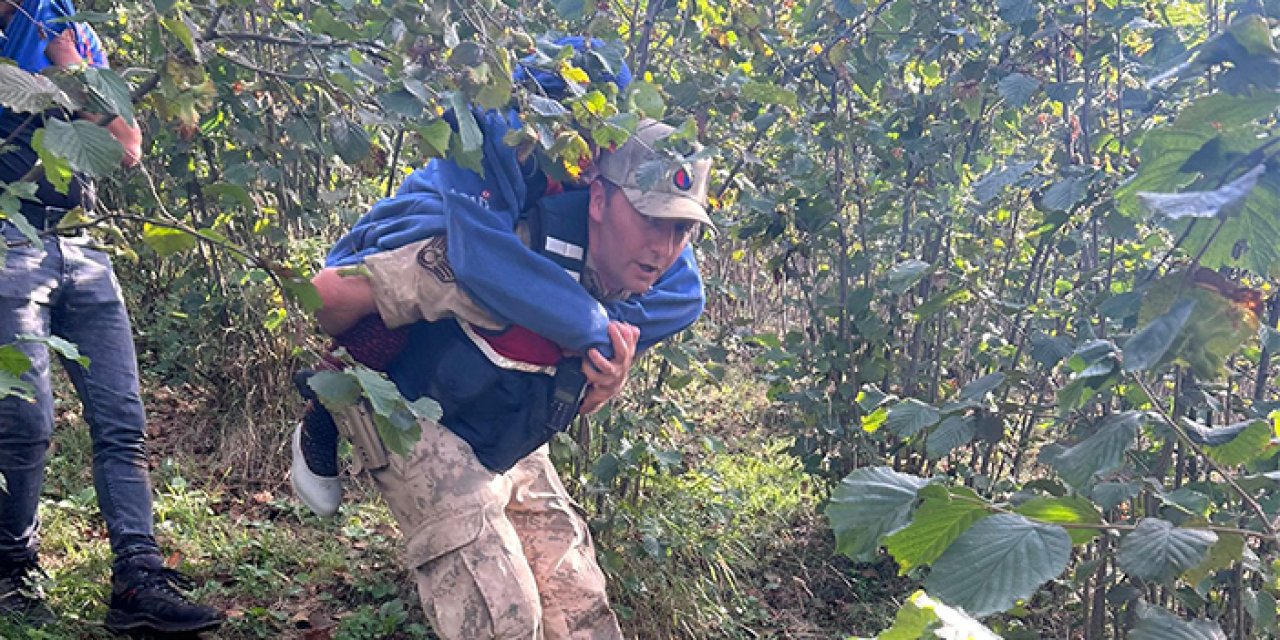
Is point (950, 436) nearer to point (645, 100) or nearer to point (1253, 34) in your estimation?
point (645, 100)

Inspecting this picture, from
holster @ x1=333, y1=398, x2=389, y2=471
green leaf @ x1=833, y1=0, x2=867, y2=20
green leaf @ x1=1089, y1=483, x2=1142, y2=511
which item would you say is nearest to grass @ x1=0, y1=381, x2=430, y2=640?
holster @ x1=333, y1=398, x2=389, y2=471

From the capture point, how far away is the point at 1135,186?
43.5 inches

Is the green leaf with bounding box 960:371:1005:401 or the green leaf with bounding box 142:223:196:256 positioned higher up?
the green leaf with bounding box 142:223:196:256

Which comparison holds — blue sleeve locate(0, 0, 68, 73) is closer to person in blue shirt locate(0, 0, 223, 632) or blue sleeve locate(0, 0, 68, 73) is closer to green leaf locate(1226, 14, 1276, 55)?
person in blue shirt locate(0, 0, 223, 632)

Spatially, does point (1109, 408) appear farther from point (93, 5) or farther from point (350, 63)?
point (93, 5)

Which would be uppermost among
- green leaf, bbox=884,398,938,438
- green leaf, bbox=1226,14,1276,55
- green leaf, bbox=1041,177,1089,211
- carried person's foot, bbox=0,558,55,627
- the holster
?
green leaf, bbox=1226,14,1276,55

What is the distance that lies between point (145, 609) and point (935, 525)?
2.14 metres

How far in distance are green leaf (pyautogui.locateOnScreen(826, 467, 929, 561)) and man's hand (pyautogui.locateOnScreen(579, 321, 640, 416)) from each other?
1.11 meters

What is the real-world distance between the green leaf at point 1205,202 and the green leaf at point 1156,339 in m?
0.20

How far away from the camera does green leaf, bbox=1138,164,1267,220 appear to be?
2.69 ft

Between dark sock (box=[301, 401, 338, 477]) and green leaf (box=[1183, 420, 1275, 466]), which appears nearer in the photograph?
green leaf (box=[1183, 420, 1275, 466])

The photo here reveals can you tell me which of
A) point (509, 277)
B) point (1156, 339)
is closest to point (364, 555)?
point (509, 277)

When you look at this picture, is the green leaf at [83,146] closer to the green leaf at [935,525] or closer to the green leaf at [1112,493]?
the green leaf at [935,525]

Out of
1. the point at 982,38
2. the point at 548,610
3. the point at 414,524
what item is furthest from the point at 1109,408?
the point at 414,524
